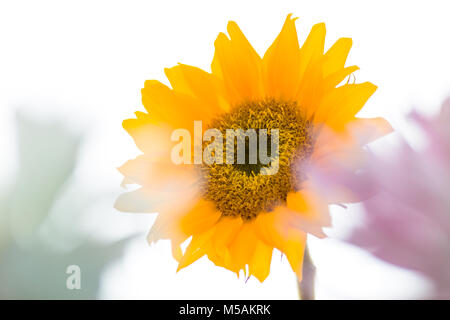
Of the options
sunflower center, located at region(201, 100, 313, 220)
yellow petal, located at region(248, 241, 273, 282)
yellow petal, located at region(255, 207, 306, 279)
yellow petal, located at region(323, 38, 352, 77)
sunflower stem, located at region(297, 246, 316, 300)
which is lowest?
sunflower stem, located at region(297, 246, 316, 300)

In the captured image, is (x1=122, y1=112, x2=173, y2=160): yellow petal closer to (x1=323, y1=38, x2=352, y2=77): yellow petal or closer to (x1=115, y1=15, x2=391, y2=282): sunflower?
(x1=115, y1=15, x2=391, y2=282): sunflower

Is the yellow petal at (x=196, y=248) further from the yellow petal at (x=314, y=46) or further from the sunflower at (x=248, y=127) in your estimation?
the yellow petal at (x=314, y=46)

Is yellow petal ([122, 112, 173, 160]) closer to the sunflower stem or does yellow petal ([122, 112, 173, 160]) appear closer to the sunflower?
the sunflower

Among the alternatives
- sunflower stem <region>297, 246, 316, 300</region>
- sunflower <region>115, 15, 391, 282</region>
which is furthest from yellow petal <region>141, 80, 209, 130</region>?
sunflower stem <region>297, 246, 316, 300</region>

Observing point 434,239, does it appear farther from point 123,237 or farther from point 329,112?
point 123,237

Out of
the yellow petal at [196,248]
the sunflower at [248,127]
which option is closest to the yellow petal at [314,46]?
the sunflower at [248,127]

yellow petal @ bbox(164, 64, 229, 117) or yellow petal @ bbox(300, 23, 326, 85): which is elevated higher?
yellow petal @ bbox(300, 23, 326, 85)

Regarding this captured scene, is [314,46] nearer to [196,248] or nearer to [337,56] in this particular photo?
[337,56]
